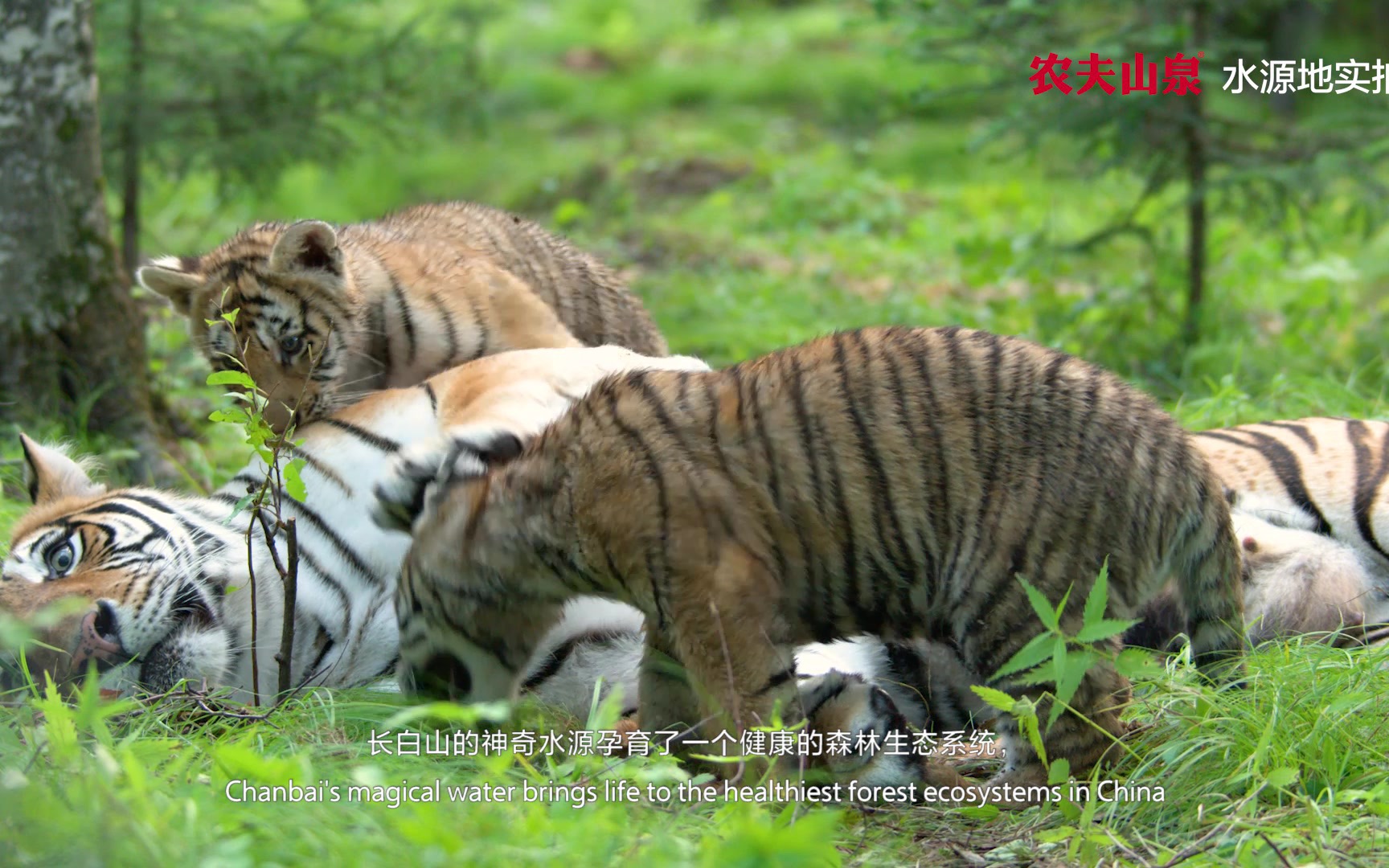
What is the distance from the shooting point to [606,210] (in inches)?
357

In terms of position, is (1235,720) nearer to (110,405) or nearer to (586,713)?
(586,713)

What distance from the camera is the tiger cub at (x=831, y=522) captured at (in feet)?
8.21

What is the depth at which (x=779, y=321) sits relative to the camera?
630 cm

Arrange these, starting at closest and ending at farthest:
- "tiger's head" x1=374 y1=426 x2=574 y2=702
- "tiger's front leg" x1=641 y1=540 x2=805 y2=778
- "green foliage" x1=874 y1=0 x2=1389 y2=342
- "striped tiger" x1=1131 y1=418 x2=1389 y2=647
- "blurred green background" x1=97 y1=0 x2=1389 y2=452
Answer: "tiger's front leg" x1=641 y1=540 x2=805 y2=778 < "tiger's head" x1=374 y1=426 x2=574 y2=702 < "striped tiger" x1=1131 y1=418 x2=1389 y2=647 < "green foliage" x1=874 y1=0 x2=1389 y2=342 < "blurred green background" x1=97 y1=0 x2=1389 y2=452

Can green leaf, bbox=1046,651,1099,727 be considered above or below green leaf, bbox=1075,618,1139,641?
below

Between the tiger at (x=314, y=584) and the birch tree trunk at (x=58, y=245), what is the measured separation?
87 cm

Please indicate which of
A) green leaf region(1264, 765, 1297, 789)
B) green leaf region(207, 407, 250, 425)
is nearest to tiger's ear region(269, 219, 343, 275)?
green leaf region(207, 407, 250, 425)

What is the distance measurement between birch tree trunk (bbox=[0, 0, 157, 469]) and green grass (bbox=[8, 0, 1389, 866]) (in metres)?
0.16

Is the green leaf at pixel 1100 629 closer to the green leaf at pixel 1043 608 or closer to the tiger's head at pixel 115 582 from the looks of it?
the green leaf at pixel 1043 608

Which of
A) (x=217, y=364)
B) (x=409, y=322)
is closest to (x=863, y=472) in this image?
(x=409, y=322)

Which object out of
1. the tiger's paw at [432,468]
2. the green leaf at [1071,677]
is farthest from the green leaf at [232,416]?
the green leaf at [1071,677]

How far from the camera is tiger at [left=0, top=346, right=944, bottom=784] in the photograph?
2.81m

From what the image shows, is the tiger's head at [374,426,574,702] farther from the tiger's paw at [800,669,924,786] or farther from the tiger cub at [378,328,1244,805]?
the tiger's paw at [800,669,924,786]

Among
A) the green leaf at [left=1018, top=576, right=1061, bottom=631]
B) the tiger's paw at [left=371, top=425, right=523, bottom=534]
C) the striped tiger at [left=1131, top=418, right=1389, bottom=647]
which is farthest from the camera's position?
the striped tiger at [left=1131, top=418, right=1389, bottom=647]
